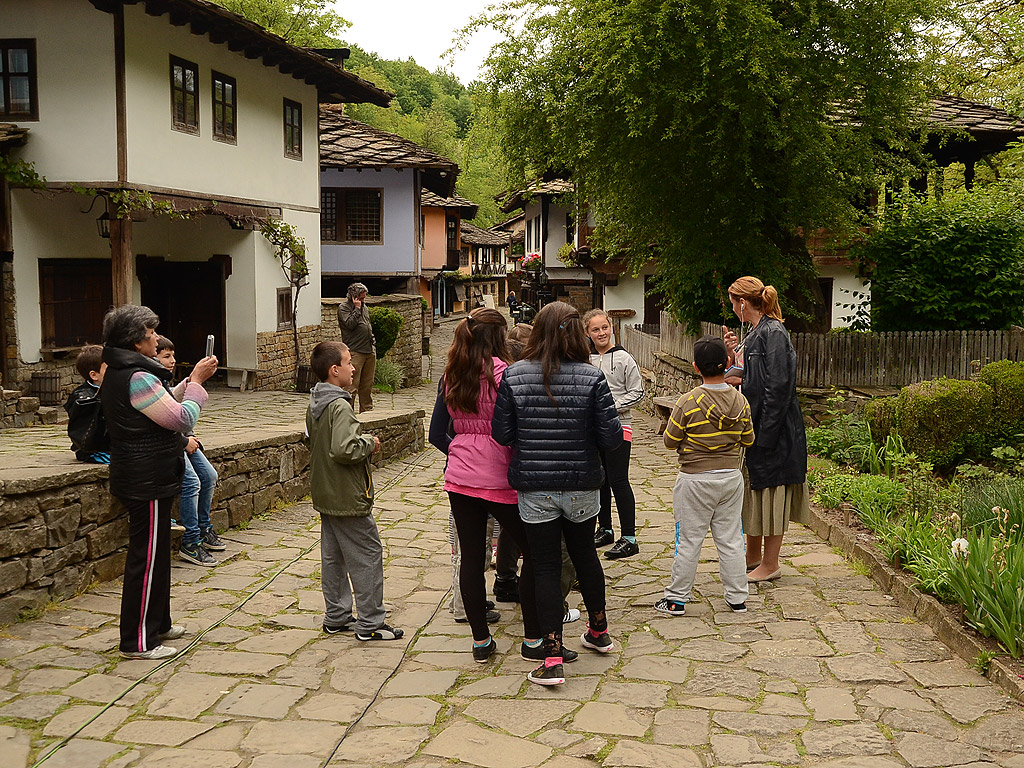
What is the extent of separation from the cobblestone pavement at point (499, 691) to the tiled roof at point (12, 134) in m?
Answer: 9.96

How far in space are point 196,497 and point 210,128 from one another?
446 inches

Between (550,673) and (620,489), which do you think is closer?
(550,673)

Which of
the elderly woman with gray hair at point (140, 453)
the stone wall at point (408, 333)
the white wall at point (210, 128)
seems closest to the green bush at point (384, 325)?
the stone wall at point (408, 333)

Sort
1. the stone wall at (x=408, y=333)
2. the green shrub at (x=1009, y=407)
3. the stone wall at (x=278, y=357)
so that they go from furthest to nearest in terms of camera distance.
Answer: the stone wall at (x=408, y=333), the stone wall at (x=278, y=357), the green shrub at (x=1009, y=407)

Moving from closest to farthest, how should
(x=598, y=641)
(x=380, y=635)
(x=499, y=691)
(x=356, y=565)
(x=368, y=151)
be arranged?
(x=499, y=691) → (x=598, y=641) → (x=356, y=565) → (x=380, y=635) → (x=368, y=151)

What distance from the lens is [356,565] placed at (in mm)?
5168

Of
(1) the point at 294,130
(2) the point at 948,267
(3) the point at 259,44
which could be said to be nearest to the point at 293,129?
(1) the point at 294,130

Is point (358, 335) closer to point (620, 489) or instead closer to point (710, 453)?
point (620, 489)

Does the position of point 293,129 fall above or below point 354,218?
above

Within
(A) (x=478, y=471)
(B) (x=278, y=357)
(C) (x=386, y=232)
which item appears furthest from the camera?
(C) (x=386, y=232)

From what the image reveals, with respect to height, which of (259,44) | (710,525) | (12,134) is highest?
(259,44)

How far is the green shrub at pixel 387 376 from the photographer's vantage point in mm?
22312

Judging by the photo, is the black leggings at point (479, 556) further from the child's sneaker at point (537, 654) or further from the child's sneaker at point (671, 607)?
the child's sneaker at point (671, 607)

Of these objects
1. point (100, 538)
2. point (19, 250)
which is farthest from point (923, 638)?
point (19, 250)
